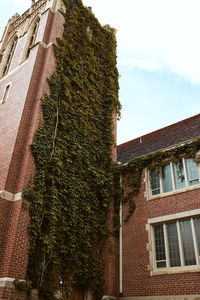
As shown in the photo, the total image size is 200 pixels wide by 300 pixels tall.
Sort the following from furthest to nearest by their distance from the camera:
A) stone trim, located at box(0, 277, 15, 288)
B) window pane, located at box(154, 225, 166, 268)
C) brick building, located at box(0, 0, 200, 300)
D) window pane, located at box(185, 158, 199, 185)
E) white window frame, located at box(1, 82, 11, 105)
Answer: white window frame, located at box(1, 82, 11, 105) → window pane, located at box(185, 158, 199, 185) → window pane, located at box(154, 225, 166, 268) → brick building, located at box(0, 0, 200, 300) → stone trim, located at box(0, 277, 15, 288)

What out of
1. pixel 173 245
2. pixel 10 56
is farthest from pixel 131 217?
pixel 10 56

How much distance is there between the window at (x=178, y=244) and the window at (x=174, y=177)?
1678 millimetres

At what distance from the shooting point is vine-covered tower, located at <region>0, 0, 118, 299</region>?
942cm

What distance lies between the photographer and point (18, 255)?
9.29 meters

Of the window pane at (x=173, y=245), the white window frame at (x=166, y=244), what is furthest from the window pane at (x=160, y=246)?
the window pane at (x=173, y=245)

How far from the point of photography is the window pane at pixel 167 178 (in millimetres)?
13180

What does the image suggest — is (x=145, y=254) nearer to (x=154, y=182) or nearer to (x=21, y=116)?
(x=154, y=182)

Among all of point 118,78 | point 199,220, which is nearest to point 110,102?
point 118,78

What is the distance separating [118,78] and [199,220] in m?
11.9

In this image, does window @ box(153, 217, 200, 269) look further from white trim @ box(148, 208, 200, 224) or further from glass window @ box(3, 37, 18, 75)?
glass window @ box(3, 37, 18, 75)

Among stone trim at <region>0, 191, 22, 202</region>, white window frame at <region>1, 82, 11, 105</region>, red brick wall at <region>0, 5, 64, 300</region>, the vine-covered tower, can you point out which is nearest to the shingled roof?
the vine-covered tower

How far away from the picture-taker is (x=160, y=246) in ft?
39.6

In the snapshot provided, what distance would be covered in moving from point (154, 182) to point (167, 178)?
72 cm

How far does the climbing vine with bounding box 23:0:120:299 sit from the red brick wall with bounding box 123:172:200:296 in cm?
130
